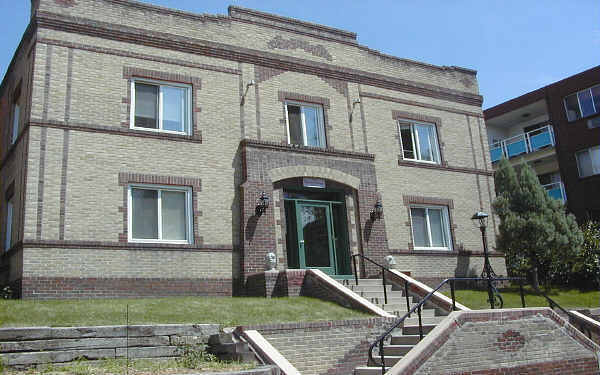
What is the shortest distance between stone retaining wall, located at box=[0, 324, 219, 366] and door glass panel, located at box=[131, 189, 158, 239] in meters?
5.61

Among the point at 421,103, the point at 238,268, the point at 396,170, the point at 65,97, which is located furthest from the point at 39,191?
the point at 421,103

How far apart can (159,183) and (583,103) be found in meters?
24.0

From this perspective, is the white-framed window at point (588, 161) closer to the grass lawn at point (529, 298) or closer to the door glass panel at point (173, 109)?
the grass lawn at point (529, 298)

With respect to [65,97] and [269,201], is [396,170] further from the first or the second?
[65,97]

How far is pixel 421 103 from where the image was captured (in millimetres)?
21078

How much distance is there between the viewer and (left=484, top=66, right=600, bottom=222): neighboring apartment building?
29.7m

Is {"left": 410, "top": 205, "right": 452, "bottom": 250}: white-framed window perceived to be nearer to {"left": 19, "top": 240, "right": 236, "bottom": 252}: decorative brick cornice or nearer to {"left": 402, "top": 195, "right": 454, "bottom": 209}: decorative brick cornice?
{"left": 402, "top": 195, "right": 454, "bottom": 209}: decorative brick cornice

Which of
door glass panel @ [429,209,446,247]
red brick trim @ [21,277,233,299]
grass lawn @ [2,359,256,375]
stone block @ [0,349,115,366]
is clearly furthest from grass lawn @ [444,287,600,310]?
stone block @ [0,349,115,366]

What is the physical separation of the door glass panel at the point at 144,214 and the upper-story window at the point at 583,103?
78.6ft

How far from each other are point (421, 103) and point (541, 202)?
6388 mm

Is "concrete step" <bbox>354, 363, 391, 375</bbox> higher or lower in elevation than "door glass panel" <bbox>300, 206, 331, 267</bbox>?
lower

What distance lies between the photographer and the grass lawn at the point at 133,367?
845cm

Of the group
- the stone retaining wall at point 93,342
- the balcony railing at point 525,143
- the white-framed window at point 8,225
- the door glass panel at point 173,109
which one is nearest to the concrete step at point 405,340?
the stone retaining wall at point 93,342

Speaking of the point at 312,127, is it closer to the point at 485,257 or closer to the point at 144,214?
the point at 144,214
